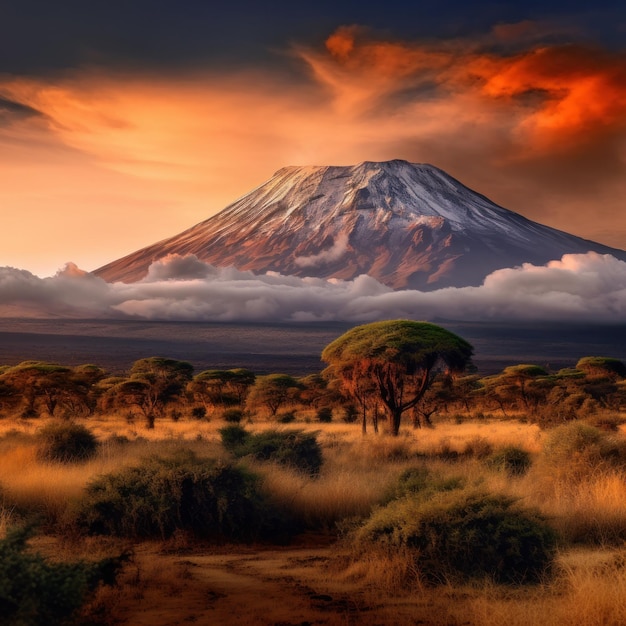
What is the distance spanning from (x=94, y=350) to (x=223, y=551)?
172m

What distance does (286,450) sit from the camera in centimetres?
1512

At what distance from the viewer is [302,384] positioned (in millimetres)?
51625

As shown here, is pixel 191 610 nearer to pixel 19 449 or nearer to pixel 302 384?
pixel 19 449

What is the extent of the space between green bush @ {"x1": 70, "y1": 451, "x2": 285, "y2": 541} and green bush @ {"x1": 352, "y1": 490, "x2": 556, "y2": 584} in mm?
2345

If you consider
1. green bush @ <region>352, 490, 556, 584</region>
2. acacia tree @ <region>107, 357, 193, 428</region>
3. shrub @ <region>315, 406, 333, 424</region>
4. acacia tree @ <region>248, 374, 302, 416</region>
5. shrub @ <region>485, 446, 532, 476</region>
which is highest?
green bush @ <region>352, 490, 556, 584</region>

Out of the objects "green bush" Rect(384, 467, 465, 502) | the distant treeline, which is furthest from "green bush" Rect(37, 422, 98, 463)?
the distant treeline

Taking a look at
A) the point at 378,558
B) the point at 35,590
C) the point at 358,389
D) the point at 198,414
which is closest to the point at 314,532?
the point at 378,558

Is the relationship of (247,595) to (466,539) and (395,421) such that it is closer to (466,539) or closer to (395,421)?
(466,539)

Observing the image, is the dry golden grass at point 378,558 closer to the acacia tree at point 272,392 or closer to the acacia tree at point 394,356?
the acacia tree at point 394,356

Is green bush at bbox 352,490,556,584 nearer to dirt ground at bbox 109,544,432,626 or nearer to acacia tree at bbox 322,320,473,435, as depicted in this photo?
dirt ground at bbox 109,544,432,626

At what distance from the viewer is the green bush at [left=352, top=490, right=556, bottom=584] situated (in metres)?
7.91

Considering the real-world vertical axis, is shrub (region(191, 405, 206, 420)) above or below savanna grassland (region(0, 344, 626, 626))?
below

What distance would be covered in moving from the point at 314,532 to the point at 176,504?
2.28 metres

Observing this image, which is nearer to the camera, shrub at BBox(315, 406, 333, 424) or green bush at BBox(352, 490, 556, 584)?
green bush at BBox(352, 490, 556, 584)
